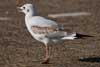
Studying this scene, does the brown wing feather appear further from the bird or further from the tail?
the tail

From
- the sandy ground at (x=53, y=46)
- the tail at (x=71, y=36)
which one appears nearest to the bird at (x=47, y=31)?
the tail at (x=71, y=36)

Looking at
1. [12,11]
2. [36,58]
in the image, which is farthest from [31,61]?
[12,11]

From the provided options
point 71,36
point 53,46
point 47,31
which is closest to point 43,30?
point 47,31

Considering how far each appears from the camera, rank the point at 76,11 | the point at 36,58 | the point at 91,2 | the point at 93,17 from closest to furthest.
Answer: the point at 36,58 < the point at 93,17 < the point at 76,11 < the point at 91,2

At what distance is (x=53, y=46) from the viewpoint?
1233cm

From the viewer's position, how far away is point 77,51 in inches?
459

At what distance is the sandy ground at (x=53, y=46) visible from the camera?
1059 cm

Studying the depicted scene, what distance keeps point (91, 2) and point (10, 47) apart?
28.7ft

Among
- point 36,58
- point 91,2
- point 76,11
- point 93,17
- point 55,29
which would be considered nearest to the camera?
point 55,29

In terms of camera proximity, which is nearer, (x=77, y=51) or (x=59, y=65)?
(x=59, y=65)

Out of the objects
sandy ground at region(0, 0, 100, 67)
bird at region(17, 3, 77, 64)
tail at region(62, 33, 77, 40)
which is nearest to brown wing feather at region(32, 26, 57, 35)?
bird at region(17, 3, 77, 64)

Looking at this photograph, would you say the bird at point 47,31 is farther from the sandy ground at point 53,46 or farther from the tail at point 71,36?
the sandy ground at point 53,46

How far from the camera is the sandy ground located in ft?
34.7

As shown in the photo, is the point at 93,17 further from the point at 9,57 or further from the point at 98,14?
the point at 9,57
